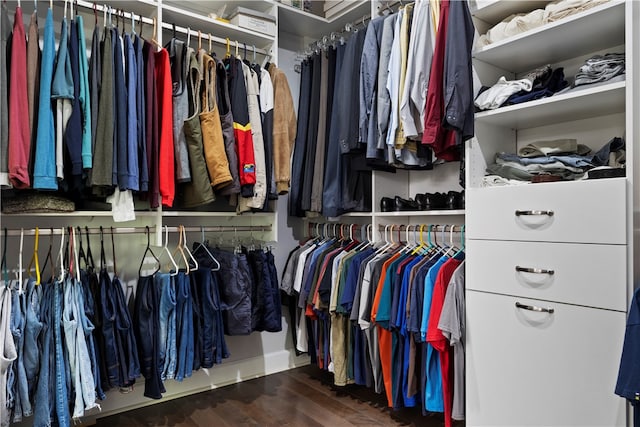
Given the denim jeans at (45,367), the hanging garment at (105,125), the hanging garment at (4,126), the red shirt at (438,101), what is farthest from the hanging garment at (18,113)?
the red shirt at (438,101)

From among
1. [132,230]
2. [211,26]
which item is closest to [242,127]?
[211,26]

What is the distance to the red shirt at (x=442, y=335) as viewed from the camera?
1946 mm

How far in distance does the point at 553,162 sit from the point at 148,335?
6.62 ft

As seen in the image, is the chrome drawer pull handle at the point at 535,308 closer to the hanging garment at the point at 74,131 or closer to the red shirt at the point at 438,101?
the red shirt at the point at 438,101

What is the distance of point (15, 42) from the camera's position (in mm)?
1809

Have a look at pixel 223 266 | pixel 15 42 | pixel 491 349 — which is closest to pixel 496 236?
pixel 491 349

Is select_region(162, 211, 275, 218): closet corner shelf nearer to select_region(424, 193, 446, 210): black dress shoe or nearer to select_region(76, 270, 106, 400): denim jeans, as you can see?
select_region(76, 270, 106, 400): denim jeans

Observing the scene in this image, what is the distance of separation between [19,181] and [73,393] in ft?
3.09

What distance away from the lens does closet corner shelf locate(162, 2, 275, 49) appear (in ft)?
7.78

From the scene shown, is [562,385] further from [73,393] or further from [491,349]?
[73,393]

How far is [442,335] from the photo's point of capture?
1.93 meters

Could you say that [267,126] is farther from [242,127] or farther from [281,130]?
[242,127]

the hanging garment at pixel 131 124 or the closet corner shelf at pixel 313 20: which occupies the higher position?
the closet corner shelf at pixel 313 20

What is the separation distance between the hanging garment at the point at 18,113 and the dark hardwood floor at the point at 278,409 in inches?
53.9
